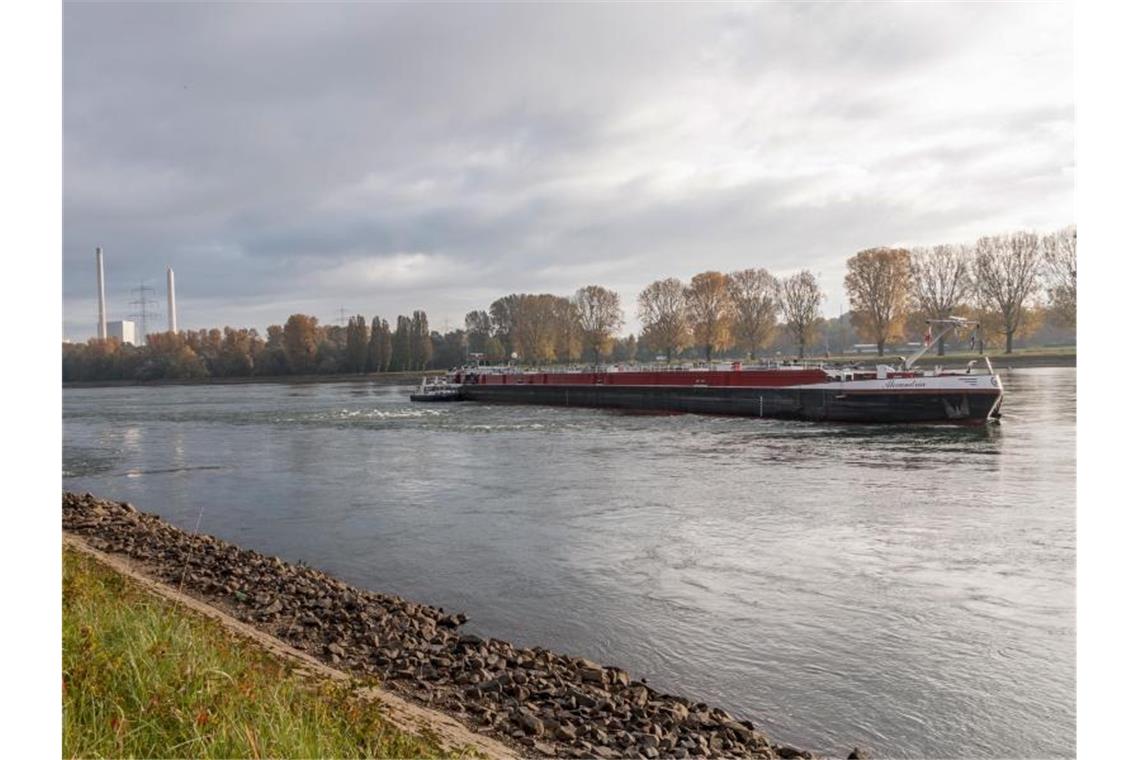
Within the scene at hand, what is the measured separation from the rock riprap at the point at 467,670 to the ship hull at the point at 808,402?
1183 inches

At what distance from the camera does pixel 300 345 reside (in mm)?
121062

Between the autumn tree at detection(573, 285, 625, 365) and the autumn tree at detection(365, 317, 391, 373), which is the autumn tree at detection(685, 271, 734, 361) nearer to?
the autumn tree at detection(573, 285, 625, 365)

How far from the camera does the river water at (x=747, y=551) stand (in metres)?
7.64

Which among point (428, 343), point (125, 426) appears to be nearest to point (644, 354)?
point (428, 343)

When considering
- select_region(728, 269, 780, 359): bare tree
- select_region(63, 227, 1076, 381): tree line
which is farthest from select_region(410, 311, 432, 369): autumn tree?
select_region(728, 269, 780, 359): bare tree

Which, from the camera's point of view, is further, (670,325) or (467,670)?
(670,325)

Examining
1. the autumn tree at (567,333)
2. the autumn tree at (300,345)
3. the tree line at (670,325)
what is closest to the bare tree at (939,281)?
the tree line at (670,325)

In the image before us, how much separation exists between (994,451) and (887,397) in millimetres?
10947

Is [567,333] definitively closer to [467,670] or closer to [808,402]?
[808,402]

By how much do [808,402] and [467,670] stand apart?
33932mm

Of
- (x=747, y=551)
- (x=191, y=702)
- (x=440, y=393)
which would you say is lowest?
(x=747, y=551)

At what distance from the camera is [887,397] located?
1395 inches

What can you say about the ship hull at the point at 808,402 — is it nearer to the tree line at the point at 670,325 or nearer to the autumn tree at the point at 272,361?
the tree line at the point at 670,325

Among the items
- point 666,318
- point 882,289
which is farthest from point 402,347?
point 882,289
